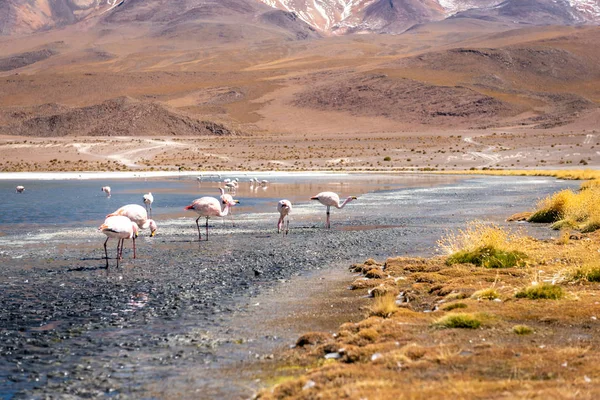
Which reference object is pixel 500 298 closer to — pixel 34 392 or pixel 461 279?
pixel 461 279

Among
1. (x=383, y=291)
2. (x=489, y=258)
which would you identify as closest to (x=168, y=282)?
(x=383, y=291)

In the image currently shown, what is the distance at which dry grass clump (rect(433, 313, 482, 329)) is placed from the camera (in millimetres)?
8492

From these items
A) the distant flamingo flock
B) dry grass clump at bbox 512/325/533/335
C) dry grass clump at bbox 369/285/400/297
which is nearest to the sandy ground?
the distant flamingo flock

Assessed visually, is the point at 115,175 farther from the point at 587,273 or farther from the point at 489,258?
the point at 587,273

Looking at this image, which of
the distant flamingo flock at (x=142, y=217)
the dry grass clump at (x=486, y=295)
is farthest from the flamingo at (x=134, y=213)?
the dry grass clump at (x=486, y=295)

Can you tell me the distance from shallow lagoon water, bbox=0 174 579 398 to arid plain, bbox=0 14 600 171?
35833 millimetres

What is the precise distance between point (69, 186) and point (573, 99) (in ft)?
366

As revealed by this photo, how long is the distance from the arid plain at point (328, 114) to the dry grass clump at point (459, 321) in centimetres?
5142

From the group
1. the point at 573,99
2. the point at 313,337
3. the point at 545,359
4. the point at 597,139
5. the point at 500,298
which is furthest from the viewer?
the point at 573,99

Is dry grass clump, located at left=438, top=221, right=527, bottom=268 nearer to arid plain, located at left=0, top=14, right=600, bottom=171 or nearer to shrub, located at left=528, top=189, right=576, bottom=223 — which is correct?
shrub, located at left=528, top=189, right=576, bottom=223

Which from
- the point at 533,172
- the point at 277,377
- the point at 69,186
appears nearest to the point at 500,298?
the point at 277,377

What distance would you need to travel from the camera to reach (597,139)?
7869 centimetres

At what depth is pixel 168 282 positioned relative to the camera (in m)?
12.5

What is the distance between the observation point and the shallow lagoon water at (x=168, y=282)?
7773 mm
